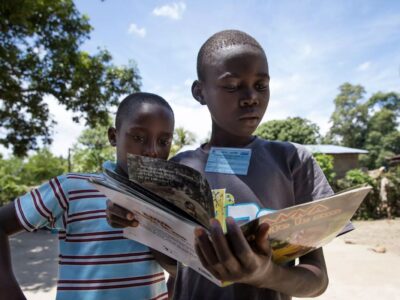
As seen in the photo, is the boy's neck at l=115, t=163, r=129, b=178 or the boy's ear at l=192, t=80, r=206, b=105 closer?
the boy's ear at l=192, t=80, r=206, b=105

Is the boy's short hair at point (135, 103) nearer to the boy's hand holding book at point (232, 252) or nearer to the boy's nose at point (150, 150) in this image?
the boy's nose at point (150, 150)

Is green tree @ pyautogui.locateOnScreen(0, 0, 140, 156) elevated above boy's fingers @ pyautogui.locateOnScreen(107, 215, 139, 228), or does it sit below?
above

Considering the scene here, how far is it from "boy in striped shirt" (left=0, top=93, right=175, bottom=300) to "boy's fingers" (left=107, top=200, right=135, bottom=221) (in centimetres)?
36

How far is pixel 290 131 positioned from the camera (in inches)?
836

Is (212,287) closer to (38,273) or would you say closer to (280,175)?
(280,175)

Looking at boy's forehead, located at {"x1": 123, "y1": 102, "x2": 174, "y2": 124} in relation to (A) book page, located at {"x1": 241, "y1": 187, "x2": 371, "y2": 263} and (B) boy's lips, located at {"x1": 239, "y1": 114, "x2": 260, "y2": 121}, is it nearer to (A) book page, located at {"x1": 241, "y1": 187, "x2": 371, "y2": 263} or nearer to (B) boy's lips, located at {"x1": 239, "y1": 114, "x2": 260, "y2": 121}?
(B) boy's lips, located at {"x1": 239, "y1": 114, "x2": 260, "y2": 121}

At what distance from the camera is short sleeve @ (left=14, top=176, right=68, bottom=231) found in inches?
50.5

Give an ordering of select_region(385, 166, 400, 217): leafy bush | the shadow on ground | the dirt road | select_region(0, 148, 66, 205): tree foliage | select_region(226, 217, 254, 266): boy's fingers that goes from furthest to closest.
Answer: select_region(0, 148, 66, 205): tree foliage
select_region(385, 166, 400, 217): leafy bush
the shadow on ground
the dirt road
select_region(226, 217, 254, 266): boy's fingers

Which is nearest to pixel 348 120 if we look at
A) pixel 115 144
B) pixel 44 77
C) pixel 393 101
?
pixel 393 101

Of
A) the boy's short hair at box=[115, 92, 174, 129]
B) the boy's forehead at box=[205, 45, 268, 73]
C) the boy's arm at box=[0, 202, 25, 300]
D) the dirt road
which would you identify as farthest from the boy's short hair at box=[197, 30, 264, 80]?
the dirt road

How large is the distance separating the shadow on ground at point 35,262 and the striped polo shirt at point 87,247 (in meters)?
3.95

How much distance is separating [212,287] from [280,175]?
1.42ft

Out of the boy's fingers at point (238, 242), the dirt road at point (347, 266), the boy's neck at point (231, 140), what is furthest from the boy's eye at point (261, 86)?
the dirt road at point (347, 266)

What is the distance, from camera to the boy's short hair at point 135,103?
1574 millimetres
